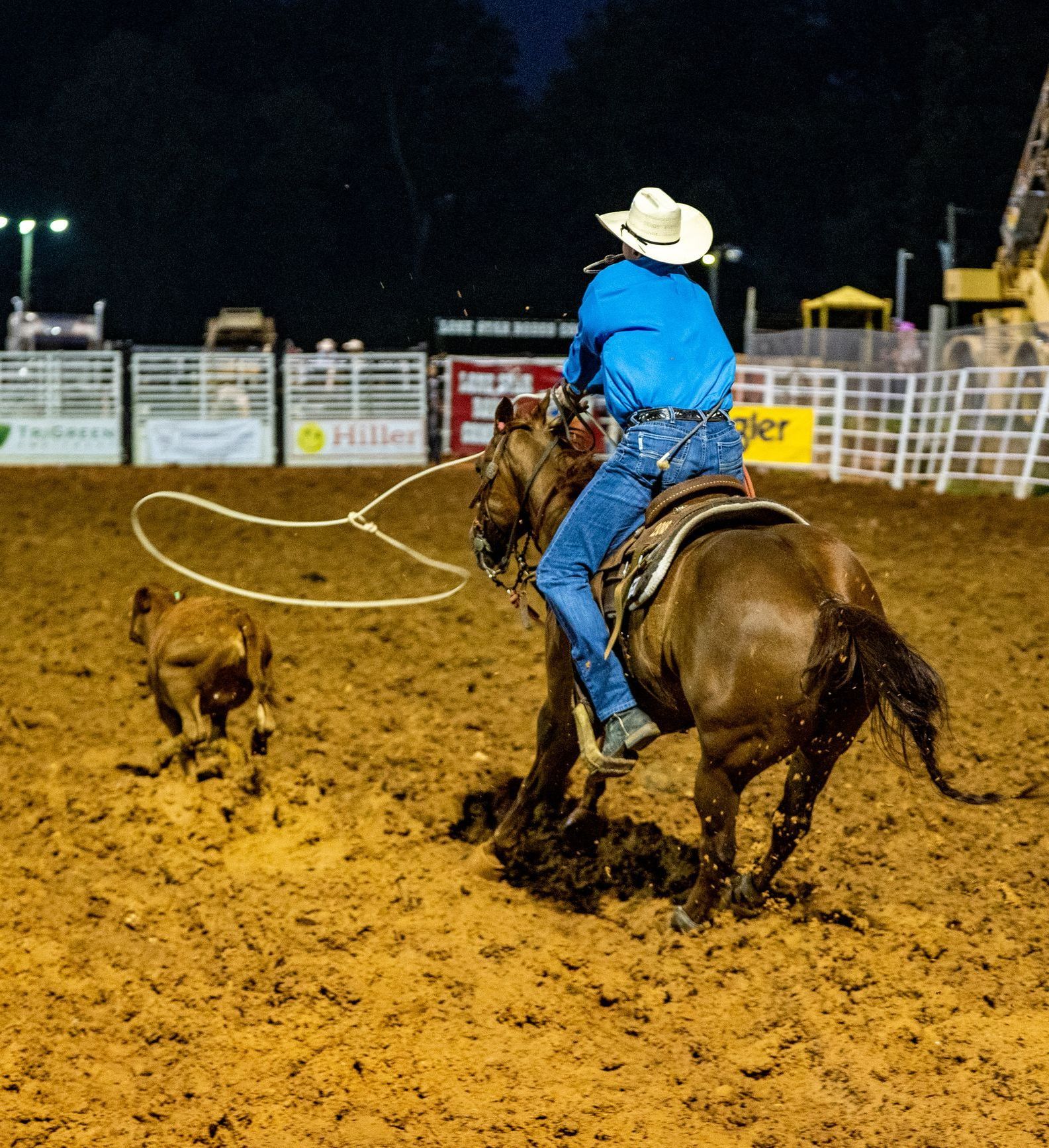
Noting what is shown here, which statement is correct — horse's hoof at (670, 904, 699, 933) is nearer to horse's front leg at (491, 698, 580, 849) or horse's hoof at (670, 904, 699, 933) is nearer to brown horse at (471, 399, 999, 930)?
brown horse at (471, 399, 999, 930)

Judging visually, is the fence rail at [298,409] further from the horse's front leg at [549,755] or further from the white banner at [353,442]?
the horse's front leg at [549,755]

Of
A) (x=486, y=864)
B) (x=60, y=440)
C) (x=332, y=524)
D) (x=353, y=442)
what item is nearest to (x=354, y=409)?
(x=353, y=442)

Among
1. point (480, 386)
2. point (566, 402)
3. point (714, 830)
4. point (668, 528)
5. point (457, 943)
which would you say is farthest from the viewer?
point (480, 386)

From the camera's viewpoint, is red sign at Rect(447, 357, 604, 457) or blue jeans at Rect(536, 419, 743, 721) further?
red sign at Rect(447, 357, 604, 457)

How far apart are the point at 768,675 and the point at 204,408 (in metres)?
14.8

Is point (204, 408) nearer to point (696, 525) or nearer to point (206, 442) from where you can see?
point (206, 442)

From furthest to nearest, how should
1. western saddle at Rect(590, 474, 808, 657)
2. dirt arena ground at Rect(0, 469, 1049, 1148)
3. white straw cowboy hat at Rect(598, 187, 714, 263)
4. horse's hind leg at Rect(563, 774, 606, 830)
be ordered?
horse's hind leg at Rect(563, 774, 606, 830) < white straw cowboy hat at Rect(598, 187, 714, 263) < western saddle at Rect(590, 474, 808, 657) < dirt arena ground at Rect(0, 469, 1049, 1148)

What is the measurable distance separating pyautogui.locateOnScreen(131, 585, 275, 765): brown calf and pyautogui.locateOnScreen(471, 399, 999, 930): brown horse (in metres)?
1.72

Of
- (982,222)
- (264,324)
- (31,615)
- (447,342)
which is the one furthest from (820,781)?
(982,222)

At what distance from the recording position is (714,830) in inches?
144

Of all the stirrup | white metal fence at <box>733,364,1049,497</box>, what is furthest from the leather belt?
white metal fence at <box>733,364,1049,497</box>

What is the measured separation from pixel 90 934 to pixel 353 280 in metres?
47.3

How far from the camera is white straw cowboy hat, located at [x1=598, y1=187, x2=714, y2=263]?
385 centimetres

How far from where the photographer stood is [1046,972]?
3.69 m
